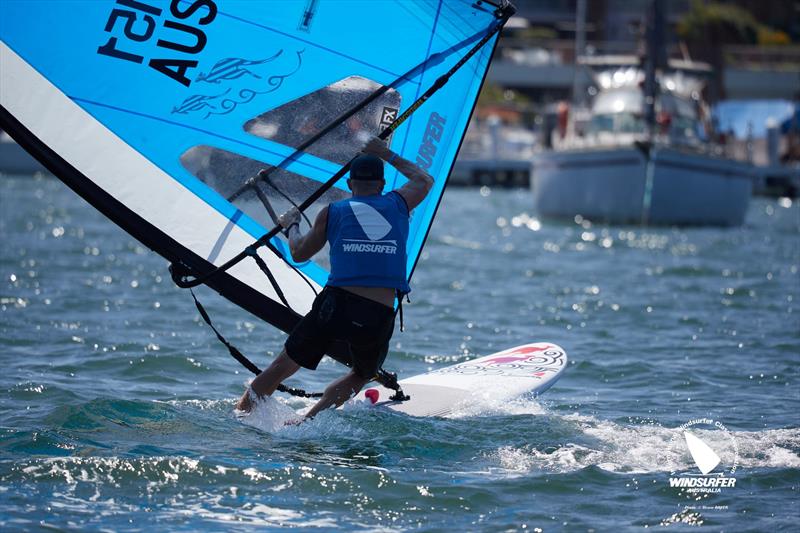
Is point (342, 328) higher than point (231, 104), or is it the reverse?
point (231, 104)

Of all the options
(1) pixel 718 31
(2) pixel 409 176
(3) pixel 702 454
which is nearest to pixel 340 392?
(2) pixel 409 176

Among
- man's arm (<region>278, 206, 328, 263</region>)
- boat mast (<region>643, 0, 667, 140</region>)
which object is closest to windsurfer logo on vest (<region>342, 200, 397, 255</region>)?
man's arm (<region>278, 206, 328, 263</region>)

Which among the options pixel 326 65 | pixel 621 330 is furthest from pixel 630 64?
pixel 326 65

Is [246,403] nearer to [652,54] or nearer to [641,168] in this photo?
[641,168]

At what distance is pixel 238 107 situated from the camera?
6469 mm

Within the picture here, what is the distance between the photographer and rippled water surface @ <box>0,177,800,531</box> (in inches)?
204

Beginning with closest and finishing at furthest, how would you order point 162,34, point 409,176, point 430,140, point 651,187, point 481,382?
point 409,176 < point 162,34 < point 430,140 < point 481,382 < point 651,187

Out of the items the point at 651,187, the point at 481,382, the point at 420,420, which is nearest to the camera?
the point at 420,420

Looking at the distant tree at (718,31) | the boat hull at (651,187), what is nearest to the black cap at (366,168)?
the boat hull at (651,187)

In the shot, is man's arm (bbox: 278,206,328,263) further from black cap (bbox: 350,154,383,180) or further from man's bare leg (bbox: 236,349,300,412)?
man's bare leg (bbox: 236,349,300,412)

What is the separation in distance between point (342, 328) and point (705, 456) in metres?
1.85

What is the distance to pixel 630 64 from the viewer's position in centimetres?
2569

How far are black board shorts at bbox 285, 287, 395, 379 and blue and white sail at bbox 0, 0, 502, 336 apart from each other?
0.48m

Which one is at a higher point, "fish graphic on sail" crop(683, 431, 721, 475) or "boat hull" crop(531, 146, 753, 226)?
"boat hull" crop(531, 146, 753, 226)
